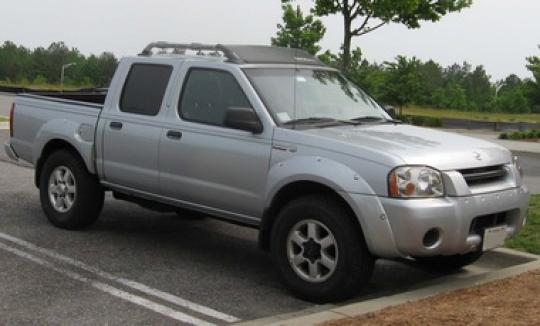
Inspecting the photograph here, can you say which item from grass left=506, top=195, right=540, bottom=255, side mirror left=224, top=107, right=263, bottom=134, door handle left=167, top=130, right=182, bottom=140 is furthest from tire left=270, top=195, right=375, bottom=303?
grass left=506, top=195, right=540, bottom=255

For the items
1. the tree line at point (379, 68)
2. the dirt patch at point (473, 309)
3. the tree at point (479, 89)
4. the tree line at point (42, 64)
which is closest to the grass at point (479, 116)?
the tree line at point (379, 68)

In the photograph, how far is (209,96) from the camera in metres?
6.38

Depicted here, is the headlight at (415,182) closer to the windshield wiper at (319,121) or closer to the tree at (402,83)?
the windshield wiper at (319,121)

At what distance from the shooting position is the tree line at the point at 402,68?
26141 mm

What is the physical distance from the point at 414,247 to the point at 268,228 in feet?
3.93

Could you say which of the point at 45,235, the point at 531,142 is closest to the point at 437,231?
the point at 45,235

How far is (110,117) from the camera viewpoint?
7.09 metres

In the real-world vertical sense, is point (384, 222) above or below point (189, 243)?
above

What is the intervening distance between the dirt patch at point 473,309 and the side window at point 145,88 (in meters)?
3.02

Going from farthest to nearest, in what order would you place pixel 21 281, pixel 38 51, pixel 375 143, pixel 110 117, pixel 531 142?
pixel 38 51 < pixel 531 142 < pixel 110 117 < pixel 21 281 < pixel 375 143

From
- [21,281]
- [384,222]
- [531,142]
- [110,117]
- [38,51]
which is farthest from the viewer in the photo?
[38,51]

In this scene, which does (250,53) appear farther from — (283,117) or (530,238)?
(530,238)

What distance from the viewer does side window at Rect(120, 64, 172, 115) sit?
22.2ft

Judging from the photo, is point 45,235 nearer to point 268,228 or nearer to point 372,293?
point 268,228
